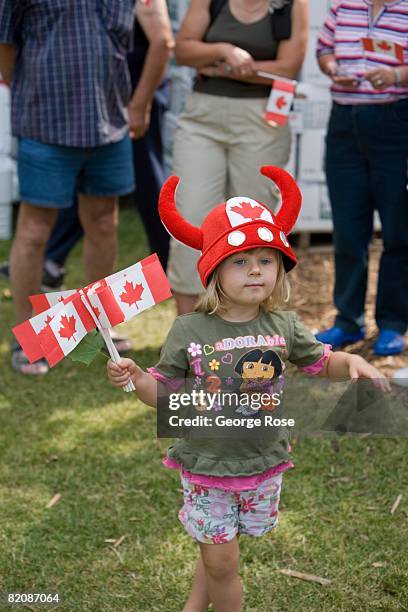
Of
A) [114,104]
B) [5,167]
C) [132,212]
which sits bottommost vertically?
[132,212]

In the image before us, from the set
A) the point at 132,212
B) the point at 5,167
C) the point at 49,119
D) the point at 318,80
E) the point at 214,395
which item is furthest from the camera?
the point at 132,212

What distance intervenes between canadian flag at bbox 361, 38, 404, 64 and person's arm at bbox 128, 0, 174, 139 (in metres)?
0.92

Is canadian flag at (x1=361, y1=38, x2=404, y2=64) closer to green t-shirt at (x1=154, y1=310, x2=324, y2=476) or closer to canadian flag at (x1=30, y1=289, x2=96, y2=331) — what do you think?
green t-shirt at (x1=154, y1=310, x2=324, y2=476)

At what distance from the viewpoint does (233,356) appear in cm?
232

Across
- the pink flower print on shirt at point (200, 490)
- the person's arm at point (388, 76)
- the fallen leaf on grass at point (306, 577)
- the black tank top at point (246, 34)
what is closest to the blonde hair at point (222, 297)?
the pink flower print on shirt at point (200, 490)

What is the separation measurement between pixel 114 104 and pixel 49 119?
31cm

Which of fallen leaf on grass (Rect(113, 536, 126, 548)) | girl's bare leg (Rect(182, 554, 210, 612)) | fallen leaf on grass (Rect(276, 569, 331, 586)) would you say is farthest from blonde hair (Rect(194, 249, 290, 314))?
fallen leaf on grass (Rect(113, 536, 126, 548))

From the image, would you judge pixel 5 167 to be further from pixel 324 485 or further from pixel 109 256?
pixel 324 485

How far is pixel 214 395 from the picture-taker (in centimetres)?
228

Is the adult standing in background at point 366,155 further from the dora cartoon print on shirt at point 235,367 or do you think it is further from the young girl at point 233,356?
the dora cartoon print on shirt at point 235,367

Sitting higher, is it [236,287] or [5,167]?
[236,287]

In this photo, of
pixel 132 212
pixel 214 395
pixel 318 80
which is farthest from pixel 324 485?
pixel 132 212

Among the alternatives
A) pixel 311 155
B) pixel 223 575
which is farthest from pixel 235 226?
pixel 311 155

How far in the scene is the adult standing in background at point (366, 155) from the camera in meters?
3.92
